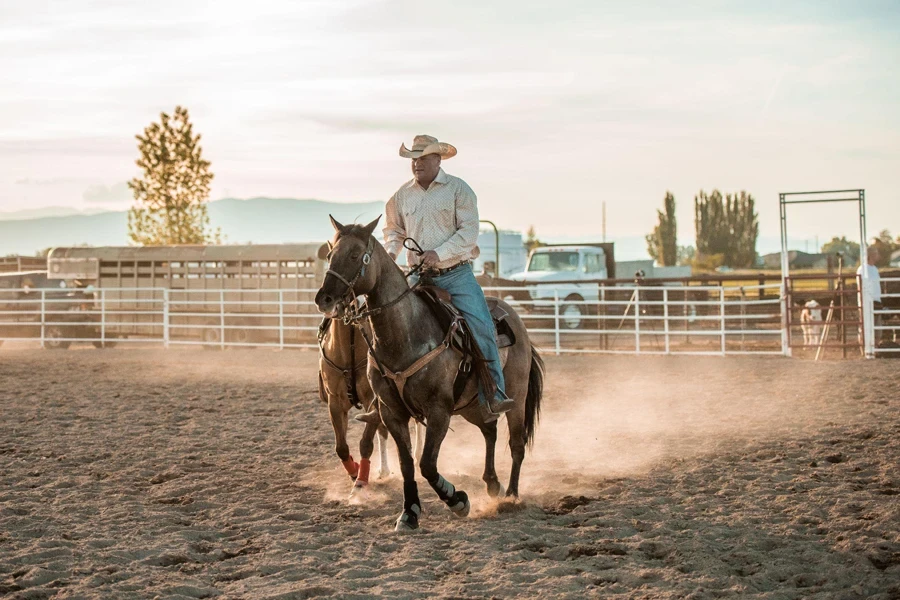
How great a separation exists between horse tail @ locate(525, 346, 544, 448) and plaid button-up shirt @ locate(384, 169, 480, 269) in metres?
1.20

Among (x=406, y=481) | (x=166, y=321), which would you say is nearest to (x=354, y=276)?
(x=406, y=481)

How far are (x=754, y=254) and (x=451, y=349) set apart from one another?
70054mm

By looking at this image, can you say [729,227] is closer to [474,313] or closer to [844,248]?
[844,248]

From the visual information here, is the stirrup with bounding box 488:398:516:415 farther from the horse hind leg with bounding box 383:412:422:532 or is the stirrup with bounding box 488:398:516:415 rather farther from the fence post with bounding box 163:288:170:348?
the fence post with bounding box 163:288:170:348

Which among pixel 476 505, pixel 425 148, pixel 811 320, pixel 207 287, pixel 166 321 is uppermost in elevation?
pixel 425 148

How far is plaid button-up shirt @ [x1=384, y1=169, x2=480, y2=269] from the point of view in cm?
522

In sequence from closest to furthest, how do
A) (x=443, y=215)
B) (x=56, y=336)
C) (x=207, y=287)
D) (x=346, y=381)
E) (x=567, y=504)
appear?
(x=443, y=215), (x=567, y=504), (x=346, y=381), (x=56, y=336), (x=207, y=287)

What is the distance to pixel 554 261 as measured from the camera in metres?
22.9

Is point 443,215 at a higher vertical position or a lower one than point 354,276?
higher

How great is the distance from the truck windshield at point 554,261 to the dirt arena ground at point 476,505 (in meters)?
12.3

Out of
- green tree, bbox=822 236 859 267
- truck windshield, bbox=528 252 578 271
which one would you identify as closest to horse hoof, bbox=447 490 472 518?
truck windshield, bbox=528 252 578 271

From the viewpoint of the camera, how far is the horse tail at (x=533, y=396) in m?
6.00

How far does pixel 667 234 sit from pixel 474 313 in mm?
68683

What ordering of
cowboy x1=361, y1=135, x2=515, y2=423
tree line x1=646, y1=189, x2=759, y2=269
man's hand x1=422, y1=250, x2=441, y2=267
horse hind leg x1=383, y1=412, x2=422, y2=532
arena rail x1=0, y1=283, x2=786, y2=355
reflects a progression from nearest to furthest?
horse hind leg x1=383, y1=412, x2=422, y2=532 → man's hand x1=422, y1=250, x2=441, y2=267 → cowboy x1=361, y1=135, x2=515, y2=423 → arena rail x1=0, y1=283, x2=786, y2=355 → tree line x1=646, y1=189, x2=759, y2=269
